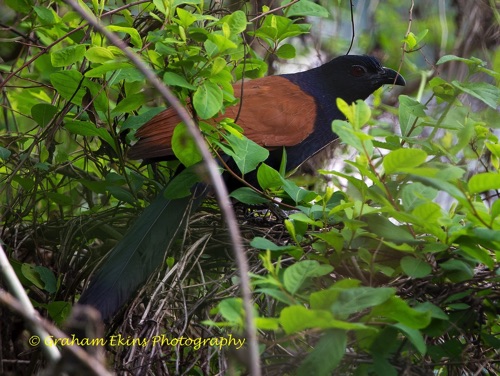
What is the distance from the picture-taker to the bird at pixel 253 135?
5.54ft

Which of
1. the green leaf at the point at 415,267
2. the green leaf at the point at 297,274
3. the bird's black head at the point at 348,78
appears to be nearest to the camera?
the green leaf at the point at 297,274

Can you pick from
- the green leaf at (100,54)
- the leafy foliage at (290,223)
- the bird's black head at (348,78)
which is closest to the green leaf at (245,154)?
the leafy foliage at (290,223)

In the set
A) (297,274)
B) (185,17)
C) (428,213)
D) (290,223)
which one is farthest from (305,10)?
(297,274)

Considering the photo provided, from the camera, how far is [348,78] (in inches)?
114

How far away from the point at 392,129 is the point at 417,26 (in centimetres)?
53

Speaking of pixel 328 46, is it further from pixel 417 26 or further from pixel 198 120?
pixel 198 120

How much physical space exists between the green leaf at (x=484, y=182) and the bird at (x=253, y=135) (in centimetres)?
61

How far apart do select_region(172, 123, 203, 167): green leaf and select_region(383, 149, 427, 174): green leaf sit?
46 cm

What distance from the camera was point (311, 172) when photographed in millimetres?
3137

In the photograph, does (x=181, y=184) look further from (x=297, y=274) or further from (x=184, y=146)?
(x=297, y=274)

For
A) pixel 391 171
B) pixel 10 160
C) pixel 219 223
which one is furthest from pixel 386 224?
pixel 10 160

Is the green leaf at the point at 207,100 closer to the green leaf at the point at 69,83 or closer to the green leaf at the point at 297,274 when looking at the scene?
the green leaf at the point at 297,274

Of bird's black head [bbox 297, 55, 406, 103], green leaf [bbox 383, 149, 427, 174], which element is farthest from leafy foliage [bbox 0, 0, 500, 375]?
bird's black head [bbox 297, 55, 406, 103]

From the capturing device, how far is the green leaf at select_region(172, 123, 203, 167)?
1485 millimetres
